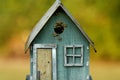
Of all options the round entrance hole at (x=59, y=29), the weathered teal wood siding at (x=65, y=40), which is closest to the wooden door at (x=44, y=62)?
the weathered teal wood siding at (x=65, y=40)

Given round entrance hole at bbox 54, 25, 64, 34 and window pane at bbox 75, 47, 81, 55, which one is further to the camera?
window pane at bbox 75, 47, 81, 55

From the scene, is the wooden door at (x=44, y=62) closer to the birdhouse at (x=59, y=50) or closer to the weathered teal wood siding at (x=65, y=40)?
the birdhouse at (x=59, y=50)

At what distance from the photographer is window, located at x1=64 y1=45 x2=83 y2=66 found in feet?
58.7

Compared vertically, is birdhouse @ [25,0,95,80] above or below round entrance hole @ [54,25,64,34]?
below

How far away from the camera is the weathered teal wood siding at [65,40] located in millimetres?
17750

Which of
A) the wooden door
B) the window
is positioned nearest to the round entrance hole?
the window

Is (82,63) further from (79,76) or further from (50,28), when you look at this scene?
(50,28)

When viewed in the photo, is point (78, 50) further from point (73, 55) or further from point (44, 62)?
point (44, 62)

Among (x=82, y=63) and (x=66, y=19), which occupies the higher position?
(x=66, y=19)

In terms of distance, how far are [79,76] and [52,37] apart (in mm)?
1571

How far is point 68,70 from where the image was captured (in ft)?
59.0

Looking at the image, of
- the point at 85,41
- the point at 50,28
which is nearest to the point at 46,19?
the point at 50,28

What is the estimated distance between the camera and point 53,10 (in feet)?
57.7

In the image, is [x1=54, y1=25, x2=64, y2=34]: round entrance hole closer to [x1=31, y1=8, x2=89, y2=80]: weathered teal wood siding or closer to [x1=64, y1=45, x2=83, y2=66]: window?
[x1=31, y1=8, x2=89, y2=80]: weathered teal wood siding
